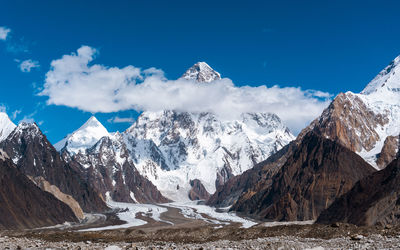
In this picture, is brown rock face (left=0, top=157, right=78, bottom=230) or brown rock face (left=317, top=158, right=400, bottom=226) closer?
brown rock face (left=317, top=158, right=400, bottom=226)

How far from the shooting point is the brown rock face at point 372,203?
98.0 m

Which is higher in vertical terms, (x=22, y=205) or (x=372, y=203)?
(x=22, y=205)

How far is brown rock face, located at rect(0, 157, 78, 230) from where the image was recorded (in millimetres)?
150125

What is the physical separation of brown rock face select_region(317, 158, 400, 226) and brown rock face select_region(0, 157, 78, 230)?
Result: 305 ft

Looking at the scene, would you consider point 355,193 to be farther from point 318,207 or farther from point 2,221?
point 2,221

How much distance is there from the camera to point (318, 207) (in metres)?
182

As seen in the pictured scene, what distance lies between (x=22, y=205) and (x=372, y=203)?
114 meters

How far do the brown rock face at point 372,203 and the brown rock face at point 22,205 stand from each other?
305 feet

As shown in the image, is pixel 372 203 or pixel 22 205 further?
pixel 22 205

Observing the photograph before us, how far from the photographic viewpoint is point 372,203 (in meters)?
112

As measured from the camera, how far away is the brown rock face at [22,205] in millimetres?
150125

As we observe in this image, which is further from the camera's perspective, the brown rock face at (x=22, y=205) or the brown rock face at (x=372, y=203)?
the brown rock face at (x=22, y=205)

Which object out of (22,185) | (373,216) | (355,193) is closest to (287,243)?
(373,216)

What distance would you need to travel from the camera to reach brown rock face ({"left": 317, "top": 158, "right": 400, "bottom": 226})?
98.0 metres
